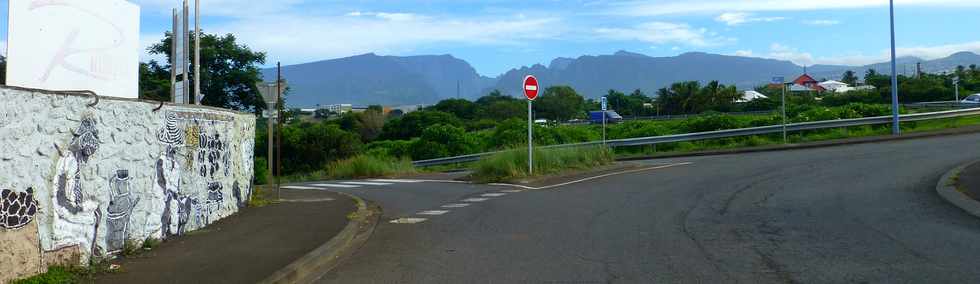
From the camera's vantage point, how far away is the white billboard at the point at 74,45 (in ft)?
25.5

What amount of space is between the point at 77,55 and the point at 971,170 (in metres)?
15.7

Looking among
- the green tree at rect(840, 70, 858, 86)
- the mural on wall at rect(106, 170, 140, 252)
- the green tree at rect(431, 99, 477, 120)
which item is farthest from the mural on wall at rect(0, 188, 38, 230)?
the green tree at rect(840, 70, 858, 86)

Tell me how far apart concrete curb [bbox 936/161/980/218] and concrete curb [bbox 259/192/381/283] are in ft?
27.7

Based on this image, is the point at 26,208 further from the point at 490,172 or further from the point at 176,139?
the point at 490,172

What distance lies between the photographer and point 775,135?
3092 centimetres

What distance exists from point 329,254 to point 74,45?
3.57 m

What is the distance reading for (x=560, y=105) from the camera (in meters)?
101

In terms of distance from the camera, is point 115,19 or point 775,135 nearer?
point 115,19

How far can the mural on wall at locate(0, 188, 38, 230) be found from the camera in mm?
6311

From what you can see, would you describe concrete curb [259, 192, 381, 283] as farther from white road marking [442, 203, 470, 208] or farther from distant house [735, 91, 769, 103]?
distant house [735, 91, 769, 103]

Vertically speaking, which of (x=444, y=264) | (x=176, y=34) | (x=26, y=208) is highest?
(x=176, y=34)

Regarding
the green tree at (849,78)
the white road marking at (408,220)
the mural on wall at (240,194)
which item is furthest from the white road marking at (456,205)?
the green tree at (849,78)

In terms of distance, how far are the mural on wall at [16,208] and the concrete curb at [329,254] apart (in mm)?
2029

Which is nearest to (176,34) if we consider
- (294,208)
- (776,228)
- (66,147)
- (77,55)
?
(294,208)
